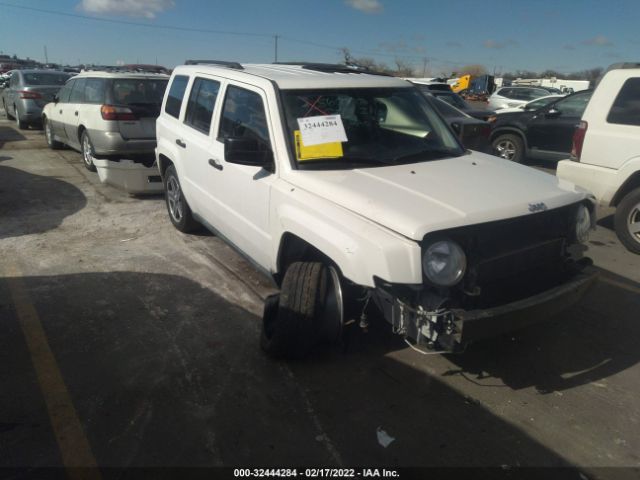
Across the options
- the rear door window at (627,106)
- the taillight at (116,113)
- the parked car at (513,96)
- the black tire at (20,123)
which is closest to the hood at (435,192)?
the rear door window at (627,106)

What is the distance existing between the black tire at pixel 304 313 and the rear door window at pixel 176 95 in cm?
294

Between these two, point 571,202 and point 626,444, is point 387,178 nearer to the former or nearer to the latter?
point 571,202

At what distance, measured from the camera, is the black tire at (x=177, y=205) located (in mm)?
5670

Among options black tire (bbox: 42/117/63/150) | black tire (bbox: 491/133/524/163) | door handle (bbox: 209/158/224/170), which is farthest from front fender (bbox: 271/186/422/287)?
black tire (bbox: 42/117/63/150)

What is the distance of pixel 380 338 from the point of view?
12.5 feet

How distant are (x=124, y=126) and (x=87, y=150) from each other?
5.04 feet

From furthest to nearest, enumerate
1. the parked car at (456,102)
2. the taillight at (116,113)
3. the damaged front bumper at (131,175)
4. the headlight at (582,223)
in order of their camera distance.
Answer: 1. the parked car at (456,102)
2. the taillight at (116,113)
3. the damaged front bumper at (131,175)
4. the headlight at (582,223)

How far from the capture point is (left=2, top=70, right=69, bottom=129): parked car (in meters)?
13.0

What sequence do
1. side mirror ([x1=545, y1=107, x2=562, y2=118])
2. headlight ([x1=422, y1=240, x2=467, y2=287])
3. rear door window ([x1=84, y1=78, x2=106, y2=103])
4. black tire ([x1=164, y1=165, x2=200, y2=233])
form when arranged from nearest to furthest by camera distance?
headlight ([x1=422, y1=240, x2=467, y2=287]), black tire ([x1=164, y1=165, x2=200, y2=233]), rear door window ([x1=84, y1=78, x2=106, y2=103]), side mirror ([x1=545, y1=107, x2=562, y2=118])

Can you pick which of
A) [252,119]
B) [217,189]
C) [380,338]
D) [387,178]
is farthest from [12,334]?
[387,178]

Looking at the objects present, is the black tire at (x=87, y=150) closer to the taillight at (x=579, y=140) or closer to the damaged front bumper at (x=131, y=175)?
the damaged front bumper at (x=131, y=175)

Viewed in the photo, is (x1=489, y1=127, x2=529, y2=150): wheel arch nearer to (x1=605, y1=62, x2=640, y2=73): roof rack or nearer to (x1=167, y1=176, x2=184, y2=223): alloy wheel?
(x1=605, y1=62, x2=640, y2=73): roof rack

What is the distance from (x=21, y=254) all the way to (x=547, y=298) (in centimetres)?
517

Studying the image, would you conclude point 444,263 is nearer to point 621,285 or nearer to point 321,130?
point 321,130
